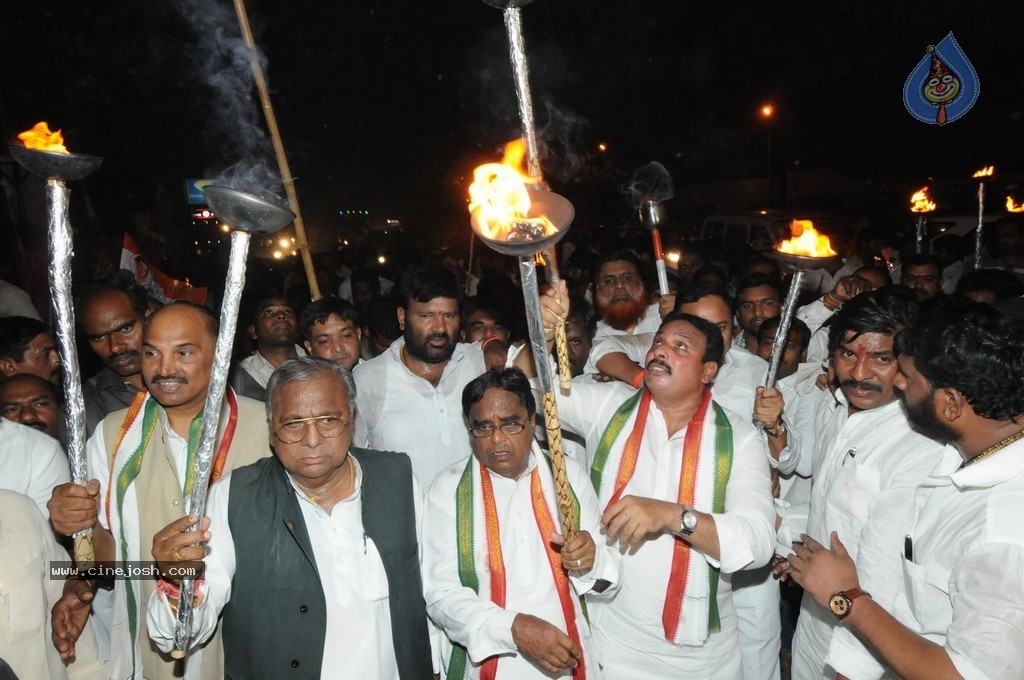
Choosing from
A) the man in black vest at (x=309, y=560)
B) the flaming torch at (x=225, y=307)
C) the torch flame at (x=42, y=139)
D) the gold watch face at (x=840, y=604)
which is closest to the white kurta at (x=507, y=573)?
the man in black vest at (x=309, y=560)

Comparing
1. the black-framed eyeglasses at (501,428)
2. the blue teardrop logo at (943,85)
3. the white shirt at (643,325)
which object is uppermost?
the blue teardrop logo at (943,85)

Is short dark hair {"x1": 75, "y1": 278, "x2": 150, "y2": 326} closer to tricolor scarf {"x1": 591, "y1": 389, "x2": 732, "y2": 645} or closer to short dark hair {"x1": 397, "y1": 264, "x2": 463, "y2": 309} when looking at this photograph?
short dark hair {"x1": 397, "y1": 264, "x2": 463, "y2": 309}

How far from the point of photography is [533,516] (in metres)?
2.93

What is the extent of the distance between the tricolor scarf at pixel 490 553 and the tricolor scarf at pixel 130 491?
3.78ft

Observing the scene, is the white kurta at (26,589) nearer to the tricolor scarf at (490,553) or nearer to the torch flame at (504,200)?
the tricolor scarf at (490,553)

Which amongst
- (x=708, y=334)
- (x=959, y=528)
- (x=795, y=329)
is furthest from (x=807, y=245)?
(x=795, y=329)

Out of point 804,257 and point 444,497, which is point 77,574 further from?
point 804,257

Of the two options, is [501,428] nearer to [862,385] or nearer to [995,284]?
[862,385]

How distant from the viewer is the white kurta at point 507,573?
2.66 meters

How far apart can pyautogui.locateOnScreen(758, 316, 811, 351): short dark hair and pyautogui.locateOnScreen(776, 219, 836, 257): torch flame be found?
1.35 m

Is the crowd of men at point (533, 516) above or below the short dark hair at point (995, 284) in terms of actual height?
below

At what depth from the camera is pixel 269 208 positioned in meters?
1.94

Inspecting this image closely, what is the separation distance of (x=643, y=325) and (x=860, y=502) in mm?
2892

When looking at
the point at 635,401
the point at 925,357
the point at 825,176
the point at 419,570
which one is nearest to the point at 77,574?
the point at 419,570
